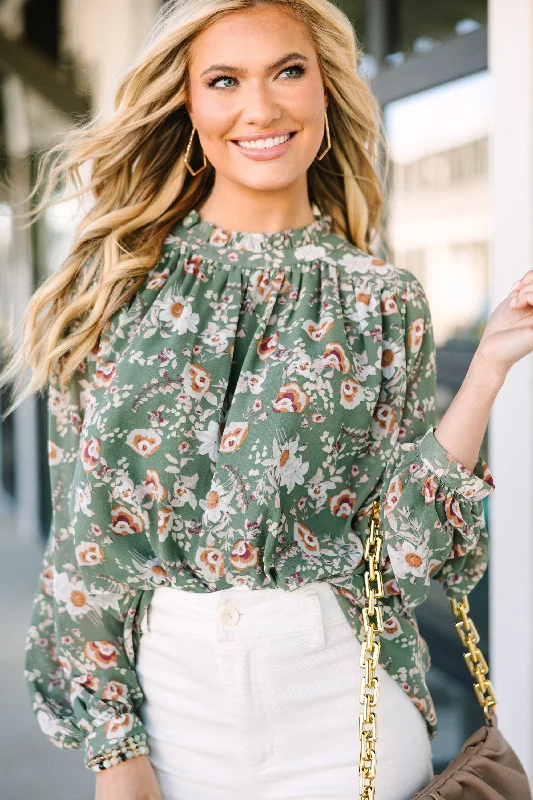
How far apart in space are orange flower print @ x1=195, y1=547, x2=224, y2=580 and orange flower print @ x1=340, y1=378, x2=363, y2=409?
320 mm

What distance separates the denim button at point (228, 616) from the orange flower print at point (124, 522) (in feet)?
0.65

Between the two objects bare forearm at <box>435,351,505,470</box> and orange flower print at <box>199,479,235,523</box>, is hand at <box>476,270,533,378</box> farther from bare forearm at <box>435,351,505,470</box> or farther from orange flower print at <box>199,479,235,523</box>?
orange flower print at <box>199,479,235,523</box>

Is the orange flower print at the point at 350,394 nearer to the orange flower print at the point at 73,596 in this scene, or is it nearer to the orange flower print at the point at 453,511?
the orange flower print at the point at 453,511

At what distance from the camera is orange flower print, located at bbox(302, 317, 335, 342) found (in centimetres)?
170

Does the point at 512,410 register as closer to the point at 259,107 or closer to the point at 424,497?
the point at 424,497

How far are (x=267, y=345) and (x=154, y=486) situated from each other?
0.31 meters

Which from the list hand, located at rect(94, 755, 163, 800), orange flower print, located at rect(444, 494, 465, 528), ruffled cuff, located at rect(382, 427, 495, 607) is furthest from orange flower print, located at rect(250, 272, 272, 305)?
hand, located at rect(94, 755, 163, 800)

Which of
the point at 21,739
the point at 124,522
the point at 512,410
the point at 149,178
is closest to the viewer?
→ the point at 124,522

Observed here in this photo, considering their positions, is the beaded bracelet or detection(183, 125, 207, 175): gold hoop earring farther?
detection(183, 125, 207, 175): gold hoop earring

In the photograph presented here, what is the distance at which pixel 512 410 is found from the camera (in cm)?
273

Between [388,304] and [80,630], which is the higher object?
[388,304]

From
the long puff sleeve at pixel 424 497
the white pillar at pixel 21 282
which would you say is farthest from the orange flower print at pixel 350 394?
the white pillar at pixel 21 282

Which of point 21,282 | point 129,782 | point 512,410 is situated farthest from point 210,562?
point 21,282

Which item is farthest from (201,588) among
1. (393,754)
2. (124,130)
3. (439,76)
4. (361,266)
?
(439,76)
